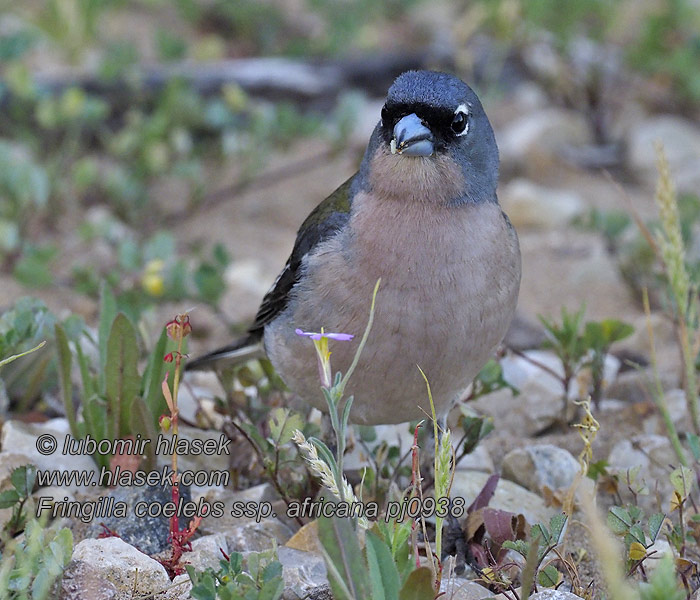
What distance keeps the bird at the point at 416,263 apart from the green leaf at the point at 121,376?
570mm

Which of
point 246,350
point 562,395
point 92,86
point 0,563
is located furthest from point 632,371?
point 92,86

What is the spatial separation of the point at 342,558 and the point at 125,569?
0.80 m

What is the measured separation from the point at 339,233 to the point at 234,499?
99 cm

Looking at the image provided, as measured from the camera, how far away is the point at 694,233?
19.4ft

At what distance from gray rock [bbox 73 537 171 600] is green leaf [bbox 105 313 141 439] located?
2.44ft

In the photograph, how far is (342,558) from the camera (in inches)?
93.2

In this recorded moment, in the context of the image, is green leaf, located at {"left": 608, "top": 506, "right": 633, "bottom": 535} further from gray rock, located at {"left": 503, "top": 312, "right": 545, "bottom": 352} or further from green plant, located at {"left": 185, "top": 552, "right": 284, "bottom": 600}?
gray rock, located at {"left": 503, "top": 312, "right": 545, "bottom": 352}

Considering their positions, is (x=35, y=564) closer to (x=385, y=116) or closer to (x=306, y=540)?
(x=306, y=540)

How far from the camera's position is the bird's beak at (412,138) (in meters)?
3.28

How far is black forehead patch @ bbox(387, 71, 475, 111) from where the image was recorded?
3.34m

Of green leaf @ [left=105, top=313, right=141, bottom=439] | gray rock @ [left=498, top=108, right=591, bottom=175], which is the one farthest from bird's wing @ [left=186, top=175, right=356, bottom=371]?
gray rock @ [left=498, top=108, right=591, bottom=175]

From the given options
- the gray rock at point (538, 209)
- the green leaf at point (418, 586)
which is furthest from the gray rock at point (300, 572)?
the gray rock at point (538, 209)

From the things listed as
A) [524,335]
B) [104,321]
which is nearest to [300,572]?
[104,321]

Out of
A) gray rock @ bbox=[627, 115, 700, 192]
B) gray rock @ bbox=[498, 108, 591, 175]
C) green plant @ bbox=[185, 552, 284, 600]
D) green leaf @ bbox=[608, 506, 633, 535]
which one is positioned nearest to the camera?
green plant @ bbox=[185, 552, 284, 600]
